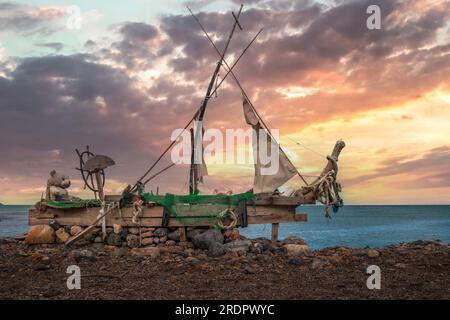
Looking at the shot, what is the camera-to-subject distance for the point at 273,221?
55.8ft

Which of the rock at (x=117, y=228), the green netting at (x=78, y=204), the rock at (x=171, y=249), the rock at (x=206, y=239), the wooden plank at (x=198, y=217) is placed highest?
the green netting at (x=78, y=204)

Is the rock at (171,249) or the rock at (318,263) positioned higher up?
the rock at (171,249)

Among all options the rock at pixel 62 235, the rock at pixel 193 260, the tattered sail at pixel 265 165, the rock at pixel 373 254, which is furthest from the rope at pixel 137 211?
the rock at pixel 373 254

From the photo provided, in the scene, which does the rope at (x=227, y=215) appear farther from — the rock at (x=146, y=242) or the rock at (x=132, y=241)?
the rock at (x=132, y=241)

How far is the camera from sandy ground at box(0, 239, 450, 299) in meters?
10.6

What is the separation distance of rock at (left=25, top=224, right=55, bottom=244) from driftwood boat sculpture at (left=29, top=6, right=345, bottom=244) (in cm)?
55

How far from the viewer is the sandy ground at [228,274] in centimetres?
1060

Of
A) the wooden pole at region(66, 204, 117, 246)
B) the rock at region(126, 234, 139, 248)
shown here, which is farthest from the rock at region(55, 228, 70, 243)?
the rock at region(126, 234, 139, 248)

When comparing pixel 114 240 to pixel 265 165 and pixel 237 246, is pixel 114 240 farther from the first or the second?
pixel 265 165

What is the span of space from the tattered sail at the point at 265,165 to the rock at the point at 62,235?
7.23 meters

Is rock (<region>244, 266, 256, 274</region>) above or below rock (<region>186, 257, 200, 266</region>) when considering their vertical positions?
below

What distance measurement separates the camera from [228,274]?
40.5ft

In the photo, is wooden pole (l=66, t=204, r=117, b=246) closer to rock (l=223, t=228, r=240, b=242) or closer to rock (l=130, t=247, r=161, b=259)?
rock (l=130, t=247, r=161, b=259)
